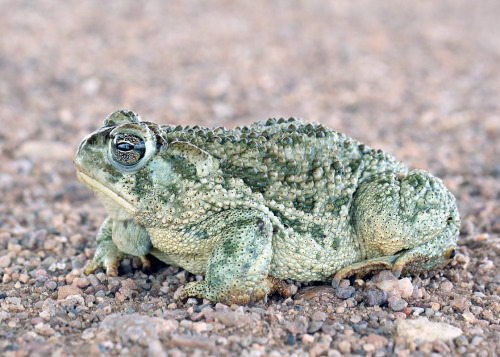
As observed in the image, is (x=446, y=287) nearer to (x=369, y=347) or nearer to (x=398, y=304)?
(x=398, y=304)

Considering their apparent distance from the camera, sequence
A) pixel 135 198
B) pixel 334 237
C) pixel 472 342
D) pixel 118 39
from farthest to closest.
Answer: pixel 118 39, pixel 334 237, pixel 135 198, pixel 472 342

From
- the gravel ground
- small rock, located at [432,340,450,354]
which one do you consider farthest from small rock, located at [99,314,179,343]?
small rock, located at [432,340,450,354]

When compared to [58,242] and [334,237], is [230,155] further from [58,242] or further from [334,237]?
[58,242]

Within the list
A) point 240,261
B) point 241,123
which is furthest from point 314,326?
point 241,123

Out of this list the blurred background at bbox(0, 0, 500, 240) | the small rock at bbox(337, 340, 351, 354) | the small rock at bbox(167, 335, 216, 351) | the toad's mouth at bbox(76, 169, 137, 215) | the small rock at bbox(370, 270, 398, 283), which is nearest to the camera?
the small rock at bbox(167, 335, 216, 351)

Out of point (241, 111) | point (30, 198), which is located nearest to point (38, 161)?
point (30, 198)

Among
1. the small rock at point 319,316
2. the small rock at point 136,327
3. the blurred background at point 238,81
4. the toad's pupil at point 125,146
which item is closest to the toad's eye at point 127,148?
the toad's pupil at point 125,146

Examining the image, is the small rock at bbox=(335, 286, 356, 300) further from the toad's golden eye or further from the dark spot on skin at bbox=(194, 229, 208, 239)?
the dark spot on skin at bbox=(194, 229, 208, 239)
